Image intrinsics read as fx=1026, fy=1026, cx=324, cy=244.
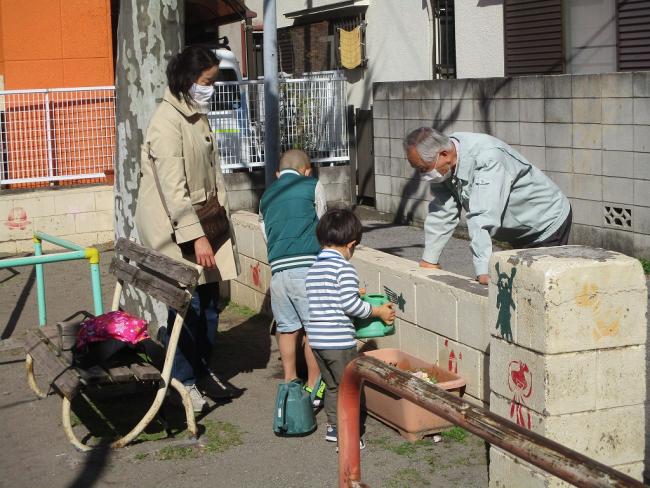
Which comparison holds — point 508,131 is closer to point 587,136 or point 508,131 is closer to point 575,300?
point 587,136

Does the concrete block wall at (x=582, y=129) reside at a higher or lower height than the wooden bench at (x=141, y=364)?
higher

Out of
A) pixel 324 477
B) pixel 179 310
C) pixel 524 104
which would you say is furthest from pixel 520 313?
pixel 524 104

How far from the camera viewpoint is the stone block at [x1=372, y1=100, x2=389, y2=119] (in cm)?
1312

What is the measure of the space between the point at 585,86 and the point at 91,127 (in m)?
6.02

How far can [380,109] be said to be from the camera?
43.4 ft

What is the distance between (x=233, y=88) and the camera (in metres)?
13.5

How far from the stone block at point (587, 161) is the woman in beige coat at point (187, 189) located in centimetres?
488

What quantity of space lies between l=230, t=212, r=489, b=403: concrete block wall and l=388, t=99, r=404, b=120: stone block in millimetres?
6288

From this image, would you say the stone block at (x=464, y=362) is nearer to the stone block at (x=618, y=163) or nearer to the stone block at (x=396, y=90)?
the stone block at (x=618, y=163)

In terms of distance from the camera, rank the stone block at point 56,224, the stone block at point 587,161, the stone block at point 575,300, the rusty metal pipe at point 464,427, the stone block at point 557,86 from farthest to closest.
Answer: the stone block at point 56,224, the stone block at point 557,86, the stone block at point 587,161, the stone block at point 575,300, the rusty metal pipe at point 464,427

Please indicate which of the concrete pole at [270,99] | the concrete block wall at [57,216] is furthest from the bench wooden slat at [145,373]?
the concrete block wall at [57,216]

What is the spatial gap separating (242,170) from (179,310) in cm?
858

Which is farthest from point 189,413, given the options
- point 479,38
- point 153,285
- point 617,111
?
point 479,38

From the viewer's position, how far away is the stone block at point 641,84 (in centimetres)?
902
